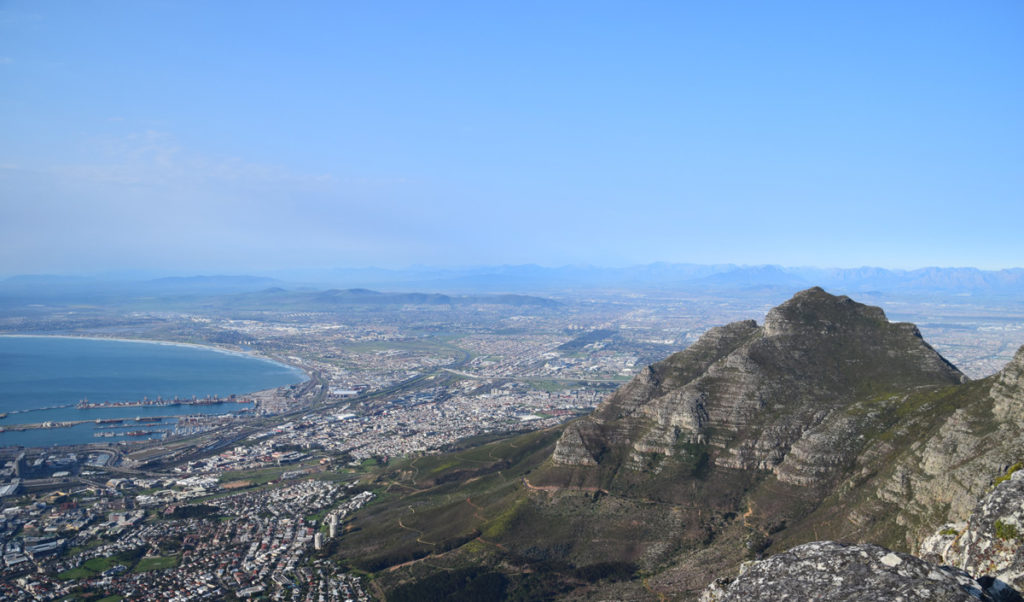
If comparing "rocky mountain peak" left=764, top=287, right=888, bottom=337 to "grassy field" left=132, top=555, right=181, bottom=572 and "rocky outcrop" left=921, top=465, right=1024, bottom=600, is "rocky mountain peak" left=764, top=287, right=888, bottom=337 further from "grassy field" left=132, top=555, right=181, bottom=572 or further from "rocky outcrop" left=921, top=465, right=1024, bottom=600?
"grassy field" left=132, top=555, right=181, bottom=572

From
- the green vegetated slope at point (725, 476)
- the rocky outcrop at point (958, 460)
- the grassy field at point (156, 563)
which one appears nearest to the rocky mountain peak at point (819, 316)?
the green vegetated slope at point (725, 476)

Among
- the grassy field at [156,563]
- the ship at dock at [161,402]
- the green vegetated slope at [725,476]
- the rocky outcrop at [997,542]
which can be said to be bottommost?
the grassy field at [156,563]

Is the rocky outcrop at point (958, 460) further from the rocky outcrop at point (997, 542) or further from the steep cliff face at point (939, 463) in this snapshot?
the rocky outcrop at point (997, 542)

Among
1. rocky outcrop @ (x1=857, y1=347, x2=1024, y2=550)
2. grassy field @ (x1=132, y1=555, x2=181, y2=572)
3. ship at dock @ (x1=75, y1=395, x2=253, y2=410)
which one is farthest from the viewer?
ship at dock @ (x1=75, y1=395, x2=253, y2=410)

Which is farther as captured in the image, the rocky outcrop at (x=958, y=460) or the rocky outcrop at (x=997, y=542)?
the rocky outcrop at (x=958, y=460)

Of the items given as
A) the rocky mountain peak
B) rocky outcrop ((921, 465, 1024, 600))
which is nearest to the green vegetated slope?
the rocky mountain peak

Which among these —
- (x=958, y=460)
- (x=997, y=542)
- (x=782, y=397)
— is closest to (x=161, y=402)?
(x=782, y=397)

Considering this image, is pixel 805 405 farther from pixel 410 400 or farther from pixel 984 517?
pixel 410 400
